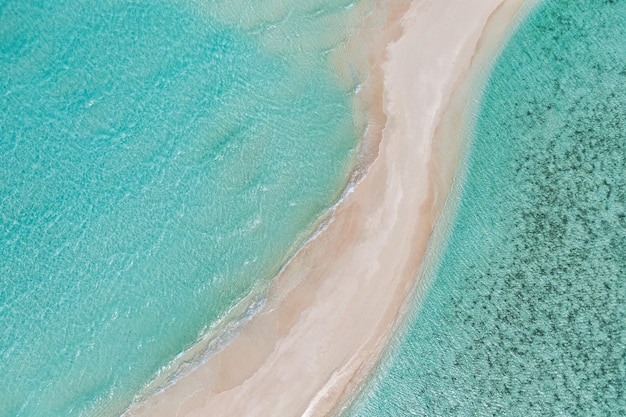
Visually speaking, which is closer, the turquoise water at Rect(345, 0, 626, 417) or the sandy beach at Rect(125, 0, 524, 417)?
the sandy beach at Rect(125, 0, 524, 417)

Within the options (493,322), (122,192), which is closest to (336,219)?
(493,322)

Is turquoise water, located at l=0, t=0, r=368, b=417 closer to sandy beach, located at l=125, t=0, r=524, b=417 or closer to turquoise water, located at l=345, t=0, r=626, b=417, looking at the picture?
sandy beach, located at l=125, t=0, r=524, b=417

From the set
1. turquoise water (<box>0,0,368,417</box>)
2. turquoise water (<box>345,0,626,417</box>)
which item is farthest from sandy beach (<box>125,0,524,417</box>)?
turquoise water (<box>0,0,368,417</box>)

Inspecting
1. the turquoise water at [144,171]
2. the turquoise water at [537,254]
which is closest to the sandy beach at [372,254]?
the turquoise water at [537,254]

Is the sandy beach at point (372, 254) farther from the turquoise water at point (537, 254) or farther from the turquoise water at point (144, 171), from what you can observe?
the turquoise water at point (144, 171)

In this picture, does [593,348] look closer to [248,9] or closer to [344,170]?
[344,170]

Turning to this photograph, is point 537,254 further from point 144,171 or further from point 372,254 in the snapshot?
point 144,171

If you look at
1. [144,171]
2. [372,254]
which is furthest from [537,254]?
[144,171]
